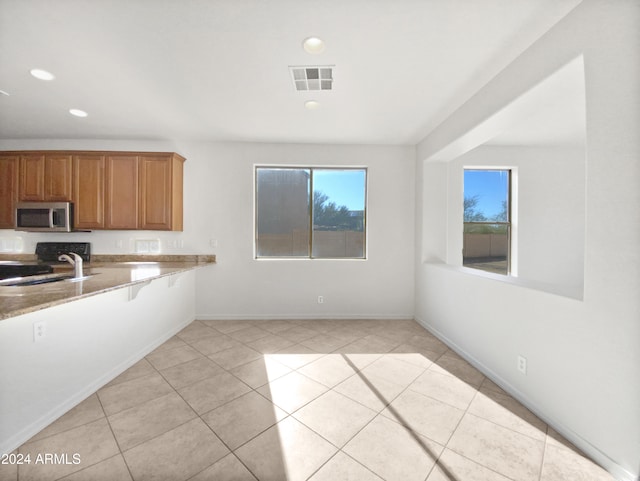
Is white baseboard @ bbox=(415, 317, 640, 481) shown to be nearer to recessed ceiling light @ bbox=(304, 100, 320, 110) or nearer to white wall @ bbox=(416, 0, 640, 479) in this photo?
white wall @ bbox=(416, 0, 640, 479)

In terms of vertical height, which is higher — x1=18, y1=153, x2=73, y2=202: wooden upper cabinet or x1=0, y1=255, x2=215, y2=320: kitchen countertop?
x1=18, y1=153, x2=73, y2=202: wooden upper cabinet

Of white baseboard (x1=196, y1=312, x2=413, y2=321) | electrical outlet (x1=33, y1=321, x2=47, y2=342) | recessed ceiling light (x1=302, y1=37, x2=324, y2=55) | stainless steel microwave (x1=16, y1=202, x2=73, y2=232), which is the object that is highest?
recessed ceiling light (x1=302, y1=37, x2=324, y2=55)

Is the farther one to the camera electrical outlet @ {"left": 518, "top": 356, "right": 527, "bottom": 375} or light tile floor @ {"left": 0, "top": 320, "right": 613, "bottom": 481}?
electrical outlet @ {"left": 518, "top": 356, "right": 527, "bottom": 375}

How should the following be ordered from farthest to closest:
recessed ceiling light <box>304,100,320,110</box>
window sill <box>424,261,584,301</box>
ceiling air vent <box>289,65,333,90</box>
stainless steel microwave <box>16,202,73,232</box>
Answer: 1. stainless steel microwave <box>16,202,73,232</box>
2. recessed ceiling light <box>304,100,320,110</box>
3. ceiling air vent <box>289,65,333,90</box>
4. window sill <box>424,261,584,301</box>

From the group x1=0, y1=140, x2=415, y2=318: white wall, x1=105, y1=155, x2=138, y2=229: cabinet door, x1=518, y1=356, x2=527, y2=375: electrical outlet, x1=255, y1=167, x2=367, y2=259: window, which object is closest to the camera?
x1=518, y1=356, x2=527, y2=375: electrical outlet

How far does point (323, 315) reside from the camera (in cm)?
388

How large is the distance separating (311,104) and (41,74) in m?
2.39

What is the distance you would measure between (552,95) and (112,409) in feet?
13.6

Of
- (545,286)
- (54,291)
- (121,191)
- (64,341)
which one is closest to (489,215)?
(545,286)

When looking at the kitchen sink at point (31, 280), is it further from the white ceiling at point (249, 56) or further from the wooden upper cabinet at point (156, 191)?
the white ceiling at point (249, 56)

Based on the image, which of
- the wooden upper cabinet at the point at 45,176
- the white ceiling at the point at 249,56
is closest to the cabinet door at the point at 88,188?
the wooden upper cabinet at the point at 45,176

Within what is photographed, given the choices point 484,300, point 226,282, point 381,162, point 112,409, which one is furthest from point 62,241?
point 484,300

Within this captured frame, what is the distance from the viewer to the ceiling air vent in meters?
2.08

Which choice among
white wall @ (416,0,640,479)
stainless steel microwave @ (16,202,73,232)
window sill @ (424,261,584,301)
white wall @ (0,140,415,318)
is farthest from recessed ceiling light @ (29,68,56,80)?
window sill @ (424,261,584,301)
